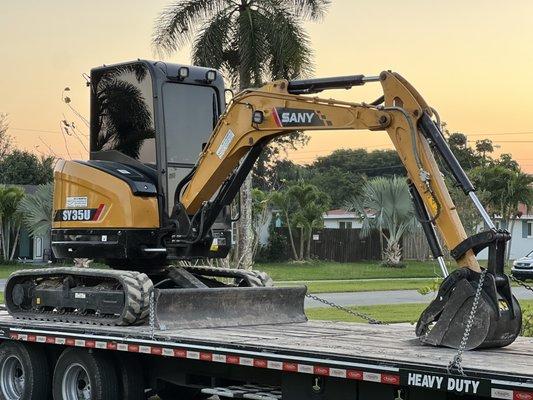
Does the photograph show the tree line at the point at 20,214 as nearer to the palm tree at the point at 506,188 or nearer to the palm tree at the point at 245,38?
the palm tree at the point at 245,38

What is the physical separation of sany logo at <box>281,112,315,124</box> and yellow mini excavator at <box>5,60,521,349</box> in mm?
14

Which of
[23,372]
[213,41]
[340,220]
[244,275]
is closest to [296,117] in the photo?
[244,275]

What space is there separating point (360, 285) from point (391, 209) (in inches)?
644

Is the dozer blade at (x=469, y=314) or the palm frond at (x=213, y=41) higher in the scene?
the palm frond at (x=213, y=41)

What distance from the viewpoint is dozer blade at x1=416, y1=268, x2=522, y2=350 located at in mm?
9422

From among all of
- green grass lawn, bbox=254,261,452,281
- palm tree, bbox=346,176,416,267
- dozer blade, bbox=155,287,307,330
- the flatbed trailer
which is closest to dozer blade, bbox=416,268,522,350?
the flatbed trailer

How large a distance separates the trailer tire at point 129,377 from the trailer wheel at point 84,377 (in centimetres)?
7

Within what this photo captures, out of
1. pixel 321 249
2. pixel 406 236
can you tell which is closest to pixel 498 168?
pixel 406 236

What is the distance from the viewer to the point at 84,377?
1188 cm

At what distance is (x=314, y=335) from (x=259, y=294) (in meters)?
1.78

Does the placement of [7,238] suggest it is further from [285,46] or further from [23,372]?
[23,372]

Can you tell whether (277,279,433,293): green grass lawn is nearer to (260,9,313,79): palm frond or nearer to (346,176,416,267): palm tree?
(260,9,313,79): palm frond

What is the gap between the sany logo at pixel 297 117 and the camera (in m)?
11.6

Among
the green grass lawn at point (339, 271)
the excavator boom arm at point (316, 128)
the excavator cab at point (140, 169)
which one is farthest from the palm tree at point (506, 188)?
the excavator boom arm at point (316, 128)
